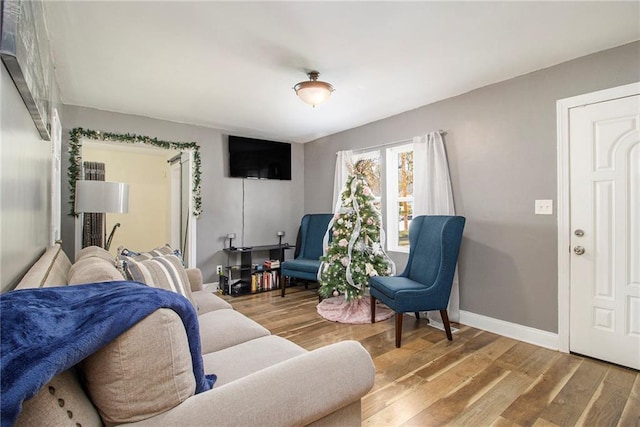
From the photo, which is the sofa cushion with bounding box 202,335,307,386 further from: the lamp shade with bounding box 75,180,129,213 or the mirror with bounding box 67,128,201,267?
the mirror with bounding box 67,128,201,267

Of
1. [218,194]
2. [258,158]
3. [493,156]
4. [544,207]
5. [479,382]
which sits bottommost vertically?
[479,382]

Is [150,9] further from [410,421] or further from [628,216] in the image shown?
[628,216]

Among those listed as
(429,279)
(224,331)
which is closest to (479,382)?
(429,279)

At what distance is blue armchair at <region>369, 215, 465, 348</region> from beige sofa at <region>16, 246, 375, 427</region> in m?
1.64

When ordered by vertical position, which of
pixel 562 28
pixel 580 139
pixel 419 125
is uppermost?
pixel 562 28

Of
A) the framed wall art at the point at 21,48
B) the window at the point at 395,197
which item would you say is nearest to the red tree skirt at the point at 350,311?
the window at the point at 395,197

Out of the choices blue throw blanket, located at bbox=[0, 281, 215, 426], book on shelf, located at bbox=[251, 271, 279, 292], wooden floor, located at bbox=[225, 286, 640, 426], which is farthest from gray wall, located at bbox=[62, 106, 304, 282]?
blue throw blanket, located at bbox=[0, 281, 215, 426]

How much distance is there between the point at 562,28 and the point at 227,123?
372 centimetres

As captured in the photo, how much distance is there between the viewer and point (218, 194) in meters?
4.65

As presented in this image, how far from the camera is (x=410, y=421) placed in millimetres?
1751

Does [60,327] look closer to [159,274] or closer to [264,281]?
[159,274]

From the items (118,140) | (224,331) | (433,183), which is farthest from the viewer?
(118,140)

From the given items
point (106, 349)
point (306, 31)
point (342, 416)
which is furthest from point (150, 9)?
point (342, 416)

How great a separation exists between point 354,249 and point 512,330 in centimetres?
168
